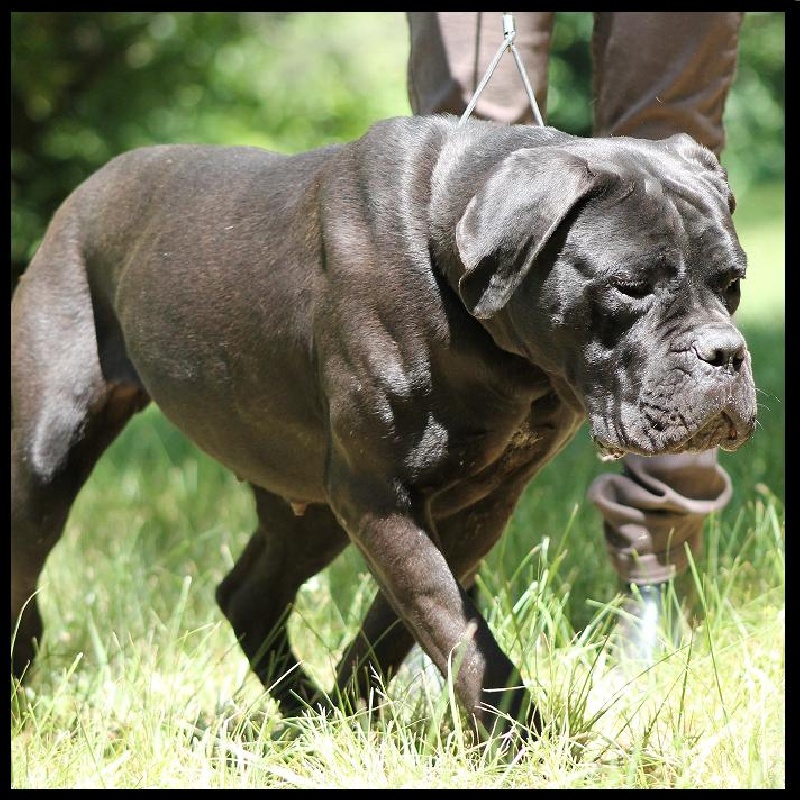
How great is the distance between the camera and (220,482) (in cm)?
556

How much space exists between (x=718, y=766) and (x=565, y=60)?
12.8m

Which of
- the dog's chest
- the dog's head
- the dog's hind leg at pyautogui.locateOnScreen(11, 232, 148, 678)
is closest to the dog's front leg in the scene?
the dog's chest

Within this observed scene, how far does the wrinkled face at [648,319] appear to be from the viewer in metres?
2.36

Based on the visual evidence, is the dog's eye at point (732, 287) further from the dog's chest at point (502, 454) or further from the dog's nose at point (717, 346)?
the dog's chest at point (502, 454)

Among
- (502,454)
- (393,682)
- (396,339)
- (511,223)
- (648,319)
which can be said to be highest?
(511,223)

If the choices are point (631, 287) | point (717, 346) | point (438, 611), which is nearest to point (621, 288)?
point (631, 287)

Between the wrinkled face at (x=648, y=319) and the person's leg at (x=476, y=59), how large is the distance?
867 millimetres

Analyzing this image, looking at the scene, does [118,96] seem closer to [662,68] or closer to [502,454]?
[662,68]

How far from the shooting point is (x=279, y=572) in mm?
3428

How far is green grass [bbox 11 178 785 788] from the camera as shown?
8.79 ft

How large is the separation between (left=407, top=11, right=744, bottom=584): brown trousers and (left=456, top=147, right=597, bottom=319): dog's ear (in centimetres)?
86

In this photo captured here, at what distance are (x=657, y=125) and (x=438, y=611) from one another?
4.94 feet

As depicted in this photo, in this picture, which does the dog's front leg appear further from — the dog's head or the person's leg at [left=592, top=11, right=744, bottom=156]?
the person's leg at [left=592, top=11, right=744, bottom=156]
